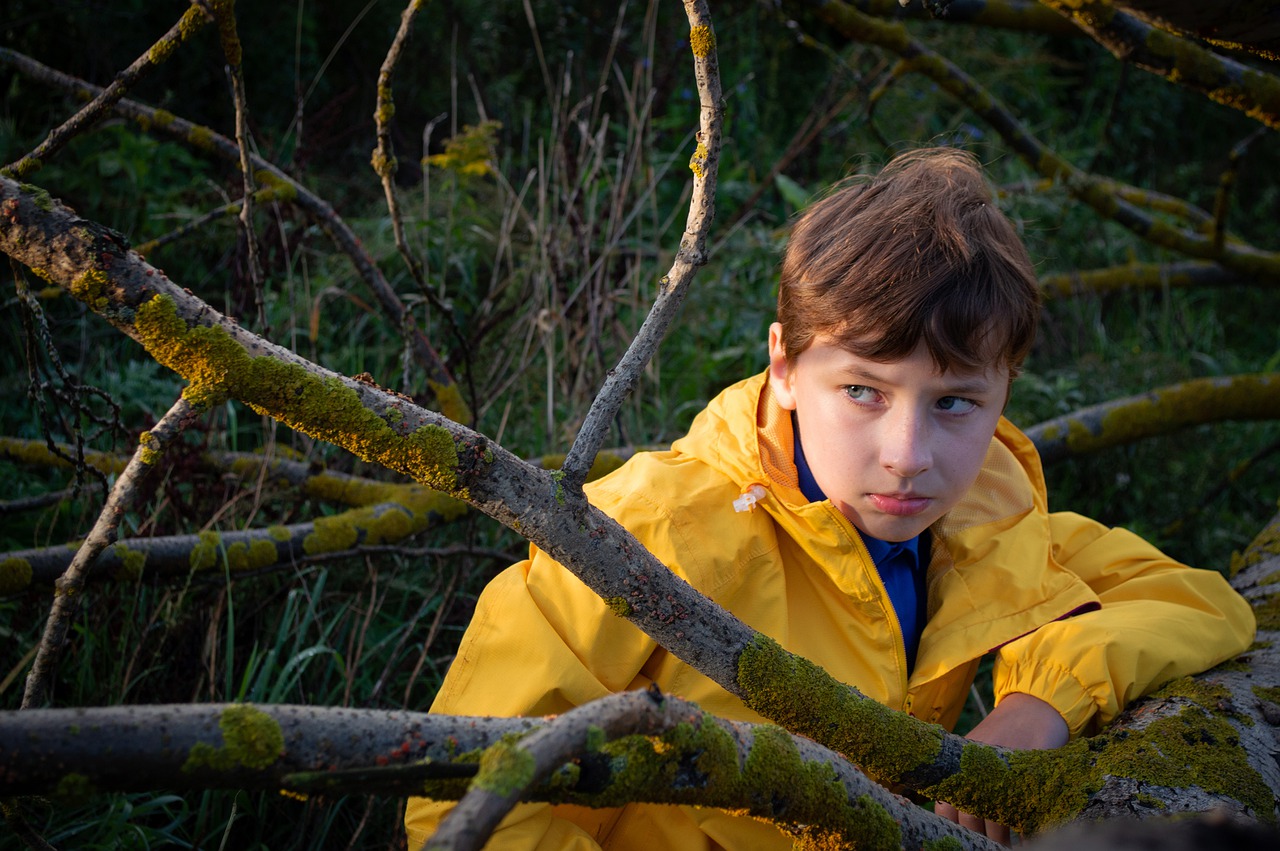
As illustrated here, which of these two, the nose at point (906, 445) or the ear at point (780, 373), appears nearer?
the nose at point (906, 445)

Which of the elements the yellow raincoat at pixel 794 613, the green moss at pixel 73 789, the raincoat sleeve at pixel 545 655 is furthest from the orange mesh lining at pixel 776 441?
the green moss at pixel 73 789

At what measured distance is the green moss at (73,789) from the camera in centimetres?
67

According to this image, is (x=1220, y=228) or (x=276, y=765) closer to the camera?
(x=276, y=765)

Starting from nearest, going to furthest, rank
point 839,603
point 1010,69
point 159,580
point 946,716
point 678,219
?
point 839,603, point 946,716, point 159,580, point 678,219, point 1010,69

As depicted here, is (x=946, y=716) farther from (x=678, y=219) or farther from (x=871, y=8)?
(x=678, y=219)

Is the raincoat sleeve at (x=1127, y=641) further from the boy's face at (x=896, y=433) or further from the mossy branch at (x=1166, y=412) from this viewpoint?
the mossy branch at (x=1166, y=412)

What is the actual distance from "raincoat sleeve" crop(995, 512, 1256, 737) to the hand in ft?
0.08

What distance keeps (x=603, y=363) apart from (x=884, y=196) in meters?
1.28

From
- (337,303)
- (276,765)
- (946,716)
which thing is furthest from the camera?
(337,303)

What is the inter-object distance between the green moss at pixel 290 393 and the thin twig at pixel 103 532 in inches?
2.0

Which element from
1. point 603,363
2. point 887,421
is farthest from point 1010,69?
point 887,421

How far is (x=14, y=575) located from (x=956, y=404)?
190 cm

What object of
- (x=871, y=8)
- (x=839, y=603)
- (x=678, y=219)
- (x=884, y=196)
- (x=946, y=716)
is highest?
(x=871, y=8)

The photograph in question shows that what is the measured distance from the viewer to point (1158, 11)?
101cm
